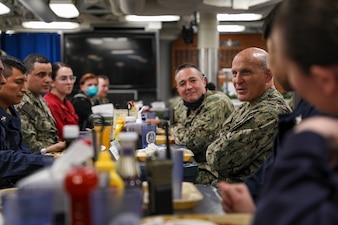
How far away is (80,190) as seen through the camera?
0.96m

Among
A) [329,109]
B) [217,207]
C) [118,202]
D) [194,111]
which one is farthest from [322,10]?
[194,111]

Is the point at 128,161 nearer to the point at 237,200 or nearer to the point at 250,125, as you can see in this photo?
the point at 237,200

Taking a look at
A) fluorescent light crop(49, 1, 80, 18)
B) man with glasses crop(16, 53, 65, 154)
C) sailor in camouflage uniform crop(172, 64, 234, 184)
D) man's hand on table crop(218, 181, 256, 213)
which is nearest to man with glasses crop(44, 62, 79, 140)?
man with glasses crop(16, 53, 65, 154)

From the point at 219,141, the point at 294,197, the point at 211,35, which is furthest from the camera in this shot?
the point at 211,35

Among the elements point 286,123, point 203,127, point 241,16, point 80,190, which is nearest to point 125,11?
point 241,16

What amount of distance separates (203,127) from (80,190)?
2.57m

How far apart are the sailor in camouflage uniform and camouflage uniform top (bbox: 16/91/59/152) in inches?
44.3

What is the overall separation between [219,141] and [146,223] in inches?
61.7

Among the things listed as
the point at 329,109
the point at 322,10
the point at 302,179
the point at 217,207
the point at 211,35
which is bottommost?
the point at 217,207

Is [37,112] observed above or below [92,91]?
below

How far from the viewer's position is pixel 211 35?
24.9ft

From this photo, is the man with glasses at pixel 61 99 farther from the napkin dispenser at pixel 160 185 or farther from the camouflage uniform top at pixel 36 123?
the napkin dispenser at pixel 160 185

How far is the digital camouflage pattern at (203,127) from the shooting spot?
11.3 feet

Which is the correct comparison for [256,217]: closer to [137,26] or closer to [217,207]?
[217,207]
